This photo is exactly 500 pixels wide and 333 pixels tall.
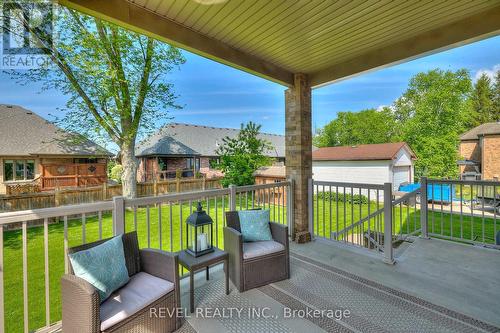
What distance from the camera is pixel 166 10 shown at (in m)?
2.57

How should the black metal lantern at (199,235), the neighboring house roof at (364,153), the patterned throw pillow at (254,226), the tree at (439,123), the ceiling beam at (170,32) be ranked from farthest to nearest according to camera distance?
the tree at (439,123), the neighboring house roof at (364,153), the patterned throw pillow at (254,226), the black metal lantern at (199,235), the ceiling beam at (170,32)

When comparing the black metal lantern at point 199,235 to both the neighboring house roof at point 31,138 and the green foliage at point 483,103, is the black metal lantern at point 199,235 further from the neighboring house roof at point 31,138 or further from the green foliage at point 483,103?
the green foliage at point 483,103

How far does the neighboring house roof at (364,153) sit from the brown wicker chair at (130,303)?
14.3m

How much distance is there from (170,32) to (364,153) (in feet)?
48.1

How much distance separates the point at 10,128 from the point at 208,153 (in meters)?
11.6

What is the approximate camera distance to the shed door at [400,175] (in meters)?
14.2

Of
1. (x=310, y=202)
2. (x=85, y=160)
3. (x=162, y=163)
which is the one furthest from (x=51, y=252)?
(x=162, y=163)

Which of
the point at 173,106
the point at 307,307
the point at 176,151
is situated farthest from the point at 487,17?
the point at 176,151

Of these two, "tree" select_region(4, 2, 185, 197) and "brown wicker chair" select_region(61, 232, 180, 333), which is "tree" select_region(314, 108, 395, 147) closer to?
"tree" select_region(4, 2, 185, 197)

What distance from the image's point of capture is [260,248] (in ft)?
9.29

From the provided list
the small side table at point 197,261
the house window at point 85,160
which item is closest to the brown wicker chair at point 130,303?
the small side table at point 197,261

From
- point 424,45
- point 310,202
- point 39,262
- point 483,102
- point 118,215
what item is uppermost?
point 483,102

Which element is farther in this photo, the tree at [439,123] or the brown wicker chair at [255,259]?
the tree at [439,123]

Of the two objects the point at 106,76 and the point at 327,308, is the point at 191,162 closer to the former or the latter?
the point at 106,76
